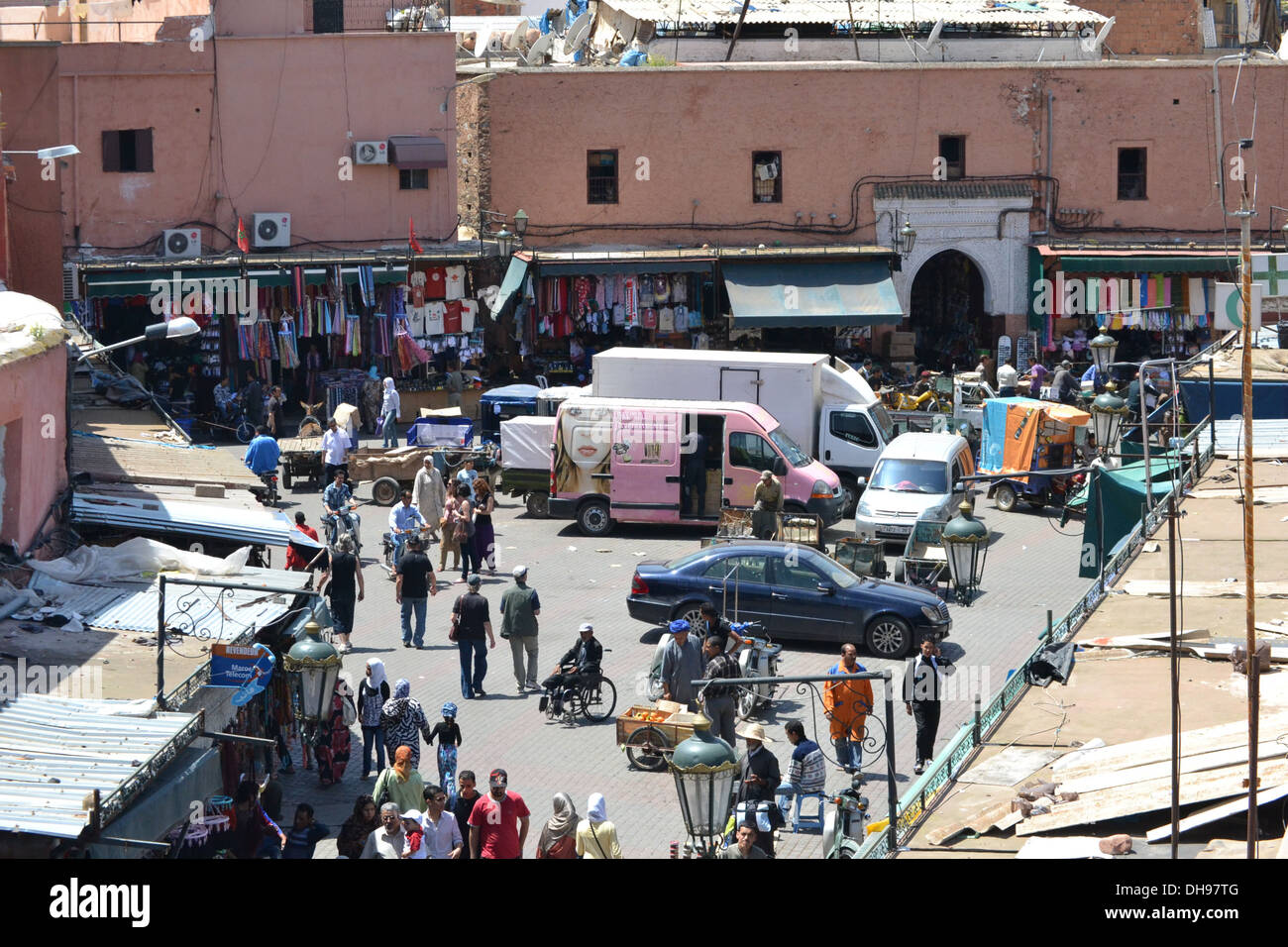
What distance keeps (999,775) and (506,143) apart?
26.2 m

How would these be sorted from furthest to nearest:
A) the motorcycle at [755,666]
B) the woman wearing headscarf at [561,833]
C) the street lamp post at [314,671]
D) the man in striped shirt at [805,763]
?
the motorcycle at [755,666], the man in striped shirt at [805,763], the street lamp post at [314,671], the woman wearing headscarf at [561,833]

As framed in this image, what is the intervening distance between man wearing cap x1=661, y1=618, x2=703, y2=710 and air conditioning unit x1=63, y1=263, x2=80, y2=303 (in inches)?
735

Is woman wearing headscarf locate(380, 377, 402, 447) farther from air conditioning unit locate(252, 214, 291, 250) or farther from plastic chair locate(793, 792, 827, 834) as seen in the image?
plastic chair locate(793, 792, 827, 834)

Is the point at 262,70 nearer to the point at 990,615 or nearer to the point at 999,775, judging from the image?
the point at 990,615

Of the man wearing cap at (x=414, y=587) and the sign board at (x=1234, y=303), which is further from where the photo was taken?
the man wearing cap at (x=414, y=587)

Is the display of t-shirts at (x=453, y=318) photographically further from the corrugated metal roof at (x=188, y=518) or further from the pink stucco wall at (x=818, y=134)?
the corrugated metal roof at (x=188, y=518)

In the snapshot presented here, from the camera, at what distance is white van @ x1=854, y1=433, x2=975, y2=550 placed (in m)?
23.9

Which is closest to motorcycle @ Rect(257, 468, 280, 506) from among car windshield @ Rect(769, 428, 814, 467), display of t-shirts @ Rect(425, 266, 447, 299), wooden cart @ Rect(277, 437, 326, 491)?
wooden cart @ Rect(277, 437, 326, 491)

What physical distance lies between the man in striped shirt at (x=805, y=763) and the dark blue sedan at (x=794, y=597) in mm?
4980

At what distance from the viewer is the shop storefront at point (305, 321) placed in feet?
105

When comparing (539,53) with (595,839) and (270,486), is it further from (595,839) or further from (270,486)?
(595,839)

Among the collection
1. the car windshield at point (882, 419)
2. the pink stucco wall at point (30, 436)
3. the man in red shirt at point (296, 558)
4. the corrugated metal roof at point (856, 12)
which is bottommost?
the man in red shirt at point (296, 558)

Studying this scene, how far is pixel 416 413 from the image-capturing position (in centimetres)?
3300

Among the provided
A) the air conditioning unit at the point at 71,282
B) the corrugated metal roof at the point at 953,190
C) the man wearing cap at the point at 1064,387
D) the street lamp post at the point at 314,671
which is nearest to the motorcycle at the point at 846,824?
the street lamp post at the point at 314,671
